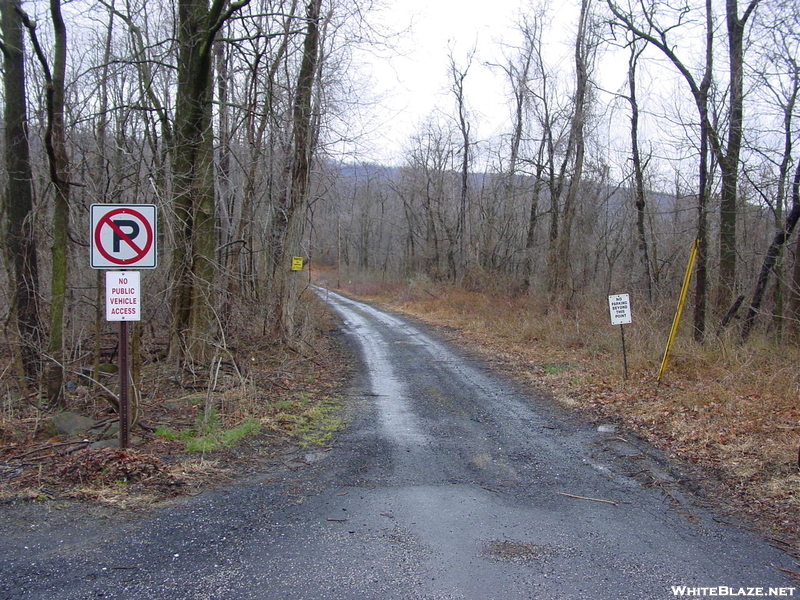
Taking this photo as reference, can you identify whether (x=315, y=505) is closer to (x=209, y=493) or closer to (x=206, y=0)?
(x=209, y=493)

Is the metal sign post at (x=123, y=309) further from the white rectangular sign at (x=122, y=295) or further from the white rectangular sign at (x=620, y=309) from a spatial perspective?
the white rectangular sign at (x=620, y=309)

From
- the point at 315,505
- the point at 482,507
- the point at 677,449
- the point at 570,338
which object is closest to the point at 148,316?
the point at 315,505

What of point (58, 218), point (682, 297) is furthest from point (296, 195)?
point (682, 297)

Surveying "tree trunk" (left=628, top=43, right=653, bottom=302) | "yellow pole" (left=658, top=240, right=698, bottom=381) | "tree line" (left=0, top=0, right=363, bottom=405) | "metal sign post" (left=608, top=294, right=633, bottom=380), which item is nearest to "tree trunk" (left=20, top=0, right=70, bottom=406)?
"tree line" (left=0, top=0, right=363, bottom=405)

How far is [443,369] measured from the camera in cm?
1203

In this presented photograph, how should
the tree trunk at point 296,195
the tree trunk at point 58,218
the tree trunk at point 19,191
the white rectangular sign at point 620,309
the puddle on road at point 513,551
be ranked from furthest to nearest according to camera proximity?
the tree trunk at point 296,195 → the white rectangular sign at point 620,309 → the tree trunk at point 19,191 → the tree trunk at point 58,218 → the puddle on road at point 513,551

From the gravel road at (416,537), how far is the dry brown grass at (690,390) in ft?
2.05

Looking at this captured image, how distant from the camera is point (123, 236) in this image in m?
5.57

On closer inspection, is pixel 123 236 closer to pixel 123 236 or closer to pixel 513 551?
pixel 123 236

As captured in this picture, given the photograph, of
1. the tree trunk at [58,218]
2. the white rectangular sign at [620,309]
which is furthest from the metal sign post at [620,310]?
the tree trunk at [58,218]

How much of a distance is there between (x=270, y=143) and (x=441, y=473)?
10853mm

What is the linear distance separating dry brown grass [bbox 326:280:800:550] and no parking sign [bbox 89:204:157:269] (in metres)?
5.89

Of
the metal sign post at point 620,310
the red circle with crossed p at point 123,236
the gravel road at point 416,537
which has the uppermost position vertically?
the red circle with crossed p at point 123,236

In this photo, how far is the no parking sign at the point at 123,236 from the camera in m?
5.48
